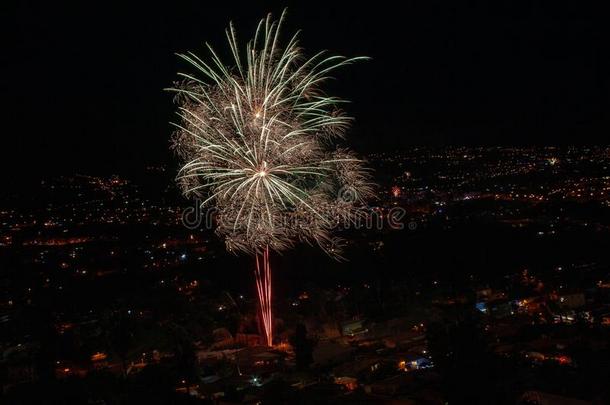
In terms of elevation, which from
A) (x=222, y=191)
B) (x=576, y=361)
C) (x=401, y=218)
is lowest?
(x=576, y=361)

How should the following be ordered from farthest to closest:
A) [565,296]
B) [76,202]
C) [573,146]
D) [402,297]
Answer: [573,146] → [76,202] → [402,297] → [565,296]

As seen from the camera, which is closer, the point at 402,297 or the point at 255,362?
the point at 255,362

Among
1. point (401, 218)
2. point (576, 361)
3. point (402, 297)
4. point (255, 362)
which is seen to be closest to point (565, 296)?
point (402, 297)

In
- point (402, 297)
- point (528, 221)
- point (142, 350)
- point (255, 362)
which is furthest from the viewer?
point (528, 221)

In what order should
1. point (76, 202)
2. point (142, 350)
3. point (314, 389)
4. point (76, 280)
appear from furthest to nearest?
1. point (76, 202)
2. point (76, 280)
3. point (142, 350)
4. point (314, 389)

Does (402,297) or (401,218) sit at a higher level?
(401,218)

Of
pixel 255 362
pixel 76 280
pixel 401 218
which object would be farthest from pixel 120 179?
pixel 255 362

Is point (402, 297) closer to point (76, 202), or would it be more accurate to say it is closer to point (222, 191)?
point (222, 191)

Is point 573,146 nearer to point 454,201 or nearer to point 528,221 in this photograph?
point 454,201

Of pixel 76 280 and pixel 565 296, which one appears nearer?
pixel 565 296
